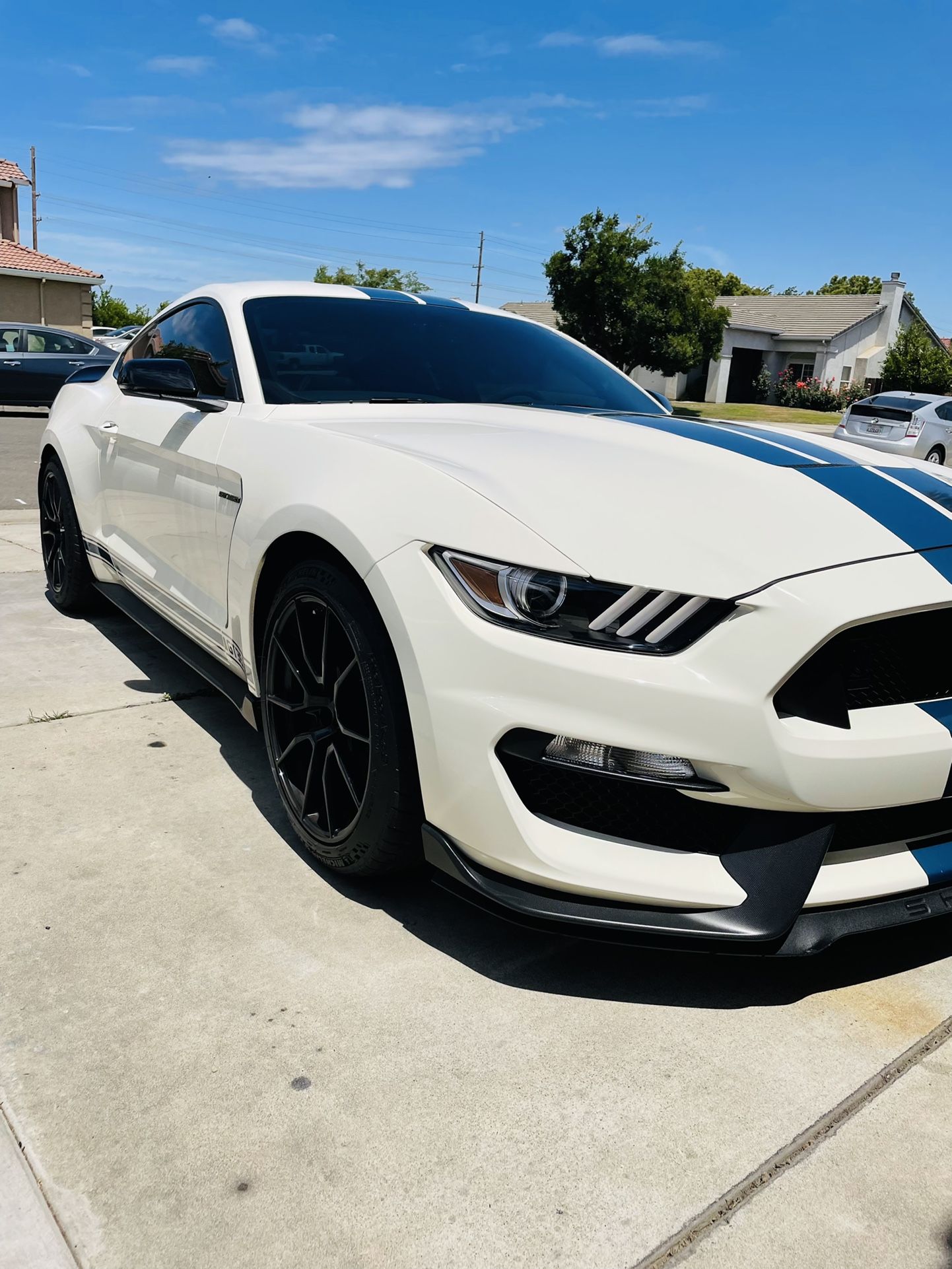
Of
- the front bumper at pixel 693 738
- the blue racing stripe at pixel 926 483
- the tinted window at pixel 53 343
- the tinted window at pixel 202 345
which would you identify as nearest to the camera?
the front bumper at pixel 693 738

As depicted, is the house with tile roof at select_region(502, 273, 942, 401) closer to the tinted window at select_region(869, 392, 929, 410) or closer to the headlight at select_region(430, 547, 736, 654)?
the tinted window at select_region(869, 392, 929, 410)

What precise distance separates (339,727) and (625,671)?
0.82 meters

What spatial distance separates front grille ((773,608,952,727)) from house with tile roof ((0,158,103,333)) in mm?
32087

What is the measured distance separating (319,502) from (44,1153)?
1.40 meters

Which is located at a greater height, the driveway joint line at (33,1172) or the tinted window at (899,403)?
the tinted window at (899,403)

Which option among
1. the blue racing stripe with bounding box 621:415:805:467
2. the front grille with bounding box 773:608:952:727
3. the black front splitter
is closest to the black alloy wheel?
the blue racing stripe with bounding box 621:415:805:467

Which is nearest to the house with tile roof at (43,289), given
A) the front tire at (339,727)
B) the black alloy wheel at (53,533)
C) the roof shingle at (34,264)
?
the roof shingle at (34,264)

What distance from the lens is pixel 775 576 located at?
6.26ft

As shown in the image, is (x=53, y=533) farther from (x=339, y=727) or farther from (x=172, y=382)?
(x=339, y=727)

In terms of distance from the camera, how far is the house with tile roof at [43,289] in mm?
30406

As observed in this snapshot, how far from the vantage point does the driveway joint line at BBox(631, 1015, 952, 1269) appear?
61.7 inches

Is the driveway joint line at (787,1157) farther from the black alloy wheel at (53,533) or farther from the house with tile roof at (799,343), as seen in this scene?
the house with tile roof at (799,343)

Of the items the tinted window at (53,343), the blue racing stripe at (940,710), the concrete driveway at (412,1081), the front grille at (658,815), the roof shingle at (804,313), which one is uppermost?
the roof shingle at (804,313)

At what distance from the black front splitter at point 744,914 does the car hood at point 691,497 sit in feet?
1.69
